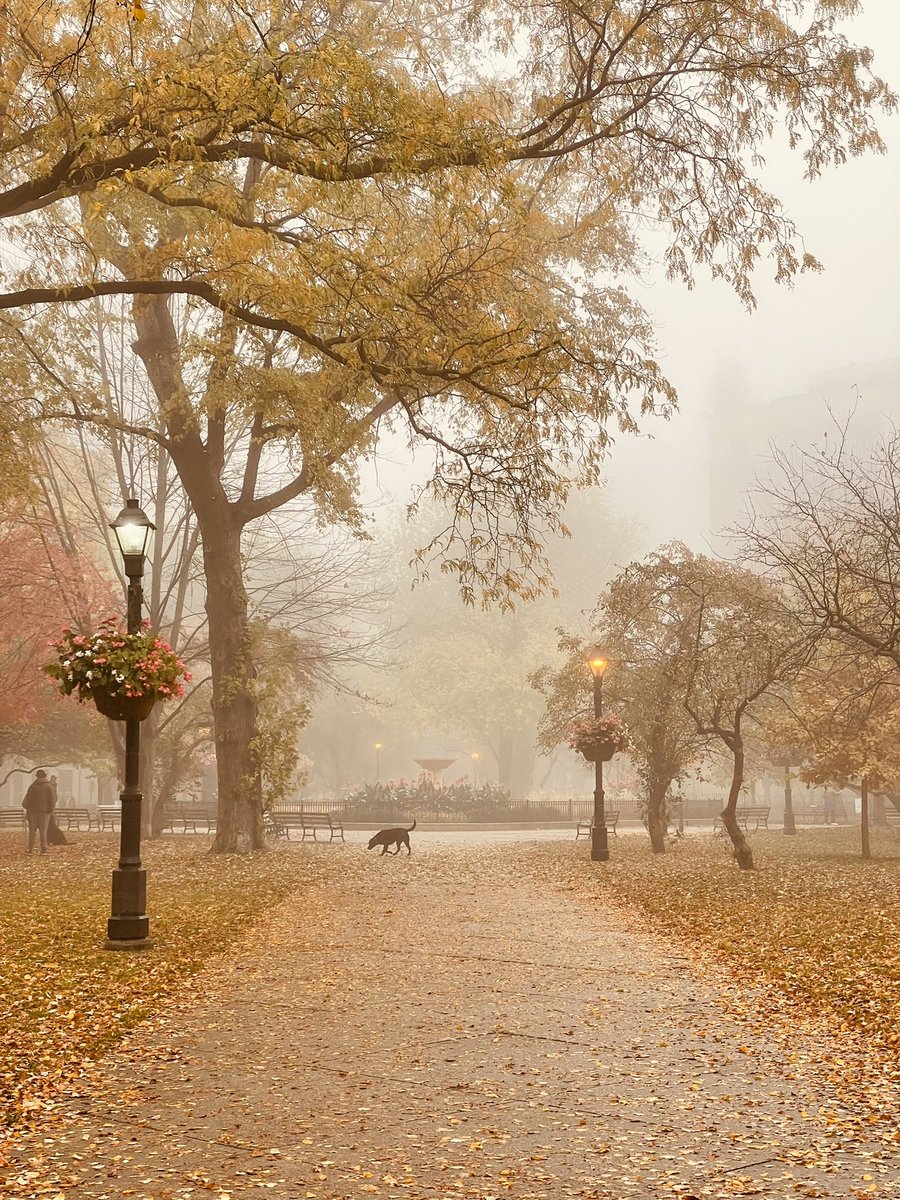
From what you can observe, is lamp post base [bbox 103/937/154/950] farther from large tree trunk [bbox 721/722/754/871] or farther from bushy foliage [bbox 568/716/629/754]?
bushy foliage [bbox 568/716/629/754]

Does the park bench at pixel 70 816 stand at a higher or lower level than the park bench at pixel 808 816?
higher

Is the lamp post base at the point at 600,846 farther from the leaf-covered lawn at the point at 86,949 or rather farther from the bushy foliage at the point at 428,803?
the bushy foliage at the point at 428,803

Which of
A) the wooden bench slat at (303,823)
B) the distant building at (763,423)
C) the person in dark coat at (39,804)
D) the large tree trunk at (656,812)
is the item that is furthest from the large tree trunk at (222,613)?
the distant building at (763,423)

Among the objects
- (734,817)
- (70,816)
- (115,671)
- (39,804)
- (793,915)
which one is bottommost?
(70,816)

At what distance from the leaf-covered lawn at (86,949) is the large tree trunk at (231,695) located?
3.71 feet

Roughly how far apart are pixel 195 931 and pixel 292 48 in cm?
905

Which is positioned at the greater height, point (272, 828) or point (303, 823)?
point (303, 823)

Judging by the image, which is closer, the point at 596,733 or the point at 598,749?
the point at 598,749

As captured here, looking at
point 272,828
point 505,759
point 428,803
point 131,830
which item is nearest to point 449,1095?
point 131,830

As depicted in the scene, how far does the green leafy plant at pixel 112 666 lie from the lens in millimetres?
11094

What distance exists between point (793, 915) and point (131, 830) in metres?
8.22

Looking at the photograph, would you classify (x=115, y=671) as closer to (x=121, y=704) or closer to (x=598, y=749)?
(x=121, y=704)

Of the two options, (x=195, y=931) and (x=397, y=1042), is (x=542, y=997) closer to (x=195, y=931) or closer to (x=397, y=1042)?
(x=397, y=1042)

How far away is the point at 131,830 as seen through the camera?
11.4m
